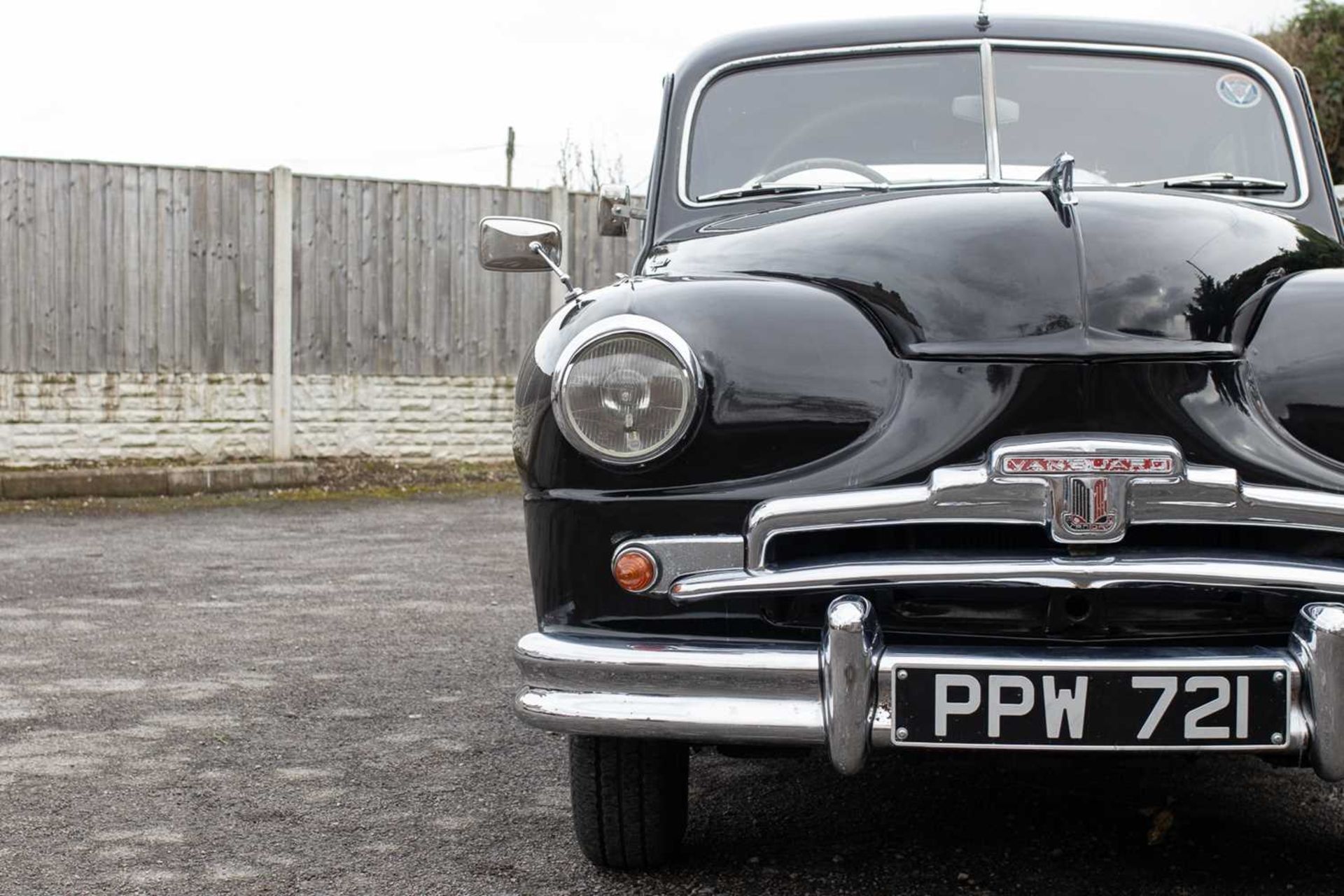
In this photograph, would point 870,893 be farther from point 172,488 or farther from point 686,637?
point 172,488

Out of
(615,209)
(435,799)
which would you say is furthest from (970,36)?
(435,799)

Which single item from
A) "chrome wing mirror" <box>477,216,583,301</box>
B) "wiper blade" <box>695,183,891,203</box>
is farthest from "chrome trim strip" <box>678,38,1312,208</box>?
"chrome wing mirror" <box>477,216,583,301</box>

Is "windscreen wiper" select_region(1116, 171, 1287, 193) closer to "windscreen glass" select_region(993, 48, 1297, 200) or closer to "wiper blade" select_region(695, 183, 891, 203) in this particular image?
"windscreen glass" select_region(993, 48, 1297, 200)

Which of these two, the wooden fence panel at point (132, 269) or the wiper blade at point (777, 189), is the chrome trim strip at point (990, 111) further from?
the wooden fence panel at point (132, 269)

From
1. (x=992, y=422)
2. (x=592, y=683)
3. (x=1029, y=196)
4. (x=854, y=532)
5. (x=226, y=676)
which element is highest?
(x=1029, y=196)

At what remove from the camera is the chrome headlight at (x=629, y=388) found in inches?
101

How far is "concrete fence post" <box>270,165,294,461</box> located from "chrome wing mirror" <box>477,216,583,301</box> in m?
7.31

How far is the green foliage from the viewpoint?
491 inches

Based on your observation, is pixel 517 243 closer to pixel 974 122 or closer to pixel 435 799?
pixel 974 122

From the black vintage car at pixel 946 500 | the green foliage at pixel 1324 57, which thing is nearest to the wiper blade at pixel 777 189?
the black vintage car at pixel 946 500

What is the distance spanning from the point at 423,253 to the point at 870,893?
9.08m

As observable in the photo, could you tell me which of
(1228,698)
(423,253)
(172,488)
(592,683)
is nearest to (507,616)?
(592,683)

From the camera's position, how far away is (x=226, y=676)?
4.89 metres

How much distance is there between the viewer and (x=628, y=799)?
2877 millimetres
